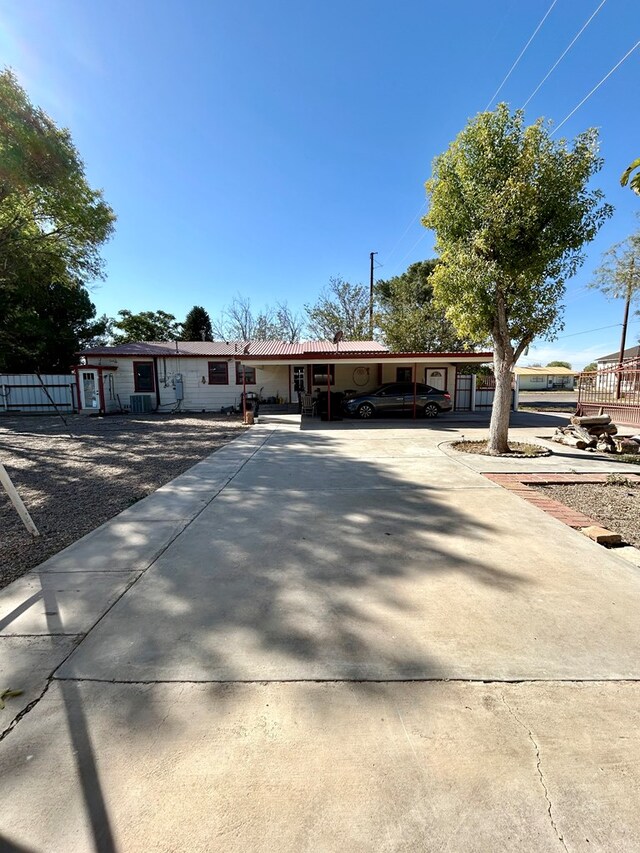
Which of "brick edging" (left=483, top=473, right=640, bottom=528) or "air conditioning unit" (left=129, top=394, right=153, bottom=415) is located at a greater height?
"air conditioning unit" (left=129, top=394, right=153, bottom=415)

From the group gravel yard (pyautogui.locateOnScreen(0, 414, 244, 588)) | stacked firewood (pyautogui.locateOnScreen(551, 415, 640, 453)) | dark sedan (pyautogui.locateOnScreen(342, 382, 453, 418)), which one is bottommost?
gravel yard (pyautogui.locateOnScreen(0, 414, 244, 588))

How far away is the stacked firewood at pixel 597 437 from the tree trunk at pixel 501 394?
2327 millimetres

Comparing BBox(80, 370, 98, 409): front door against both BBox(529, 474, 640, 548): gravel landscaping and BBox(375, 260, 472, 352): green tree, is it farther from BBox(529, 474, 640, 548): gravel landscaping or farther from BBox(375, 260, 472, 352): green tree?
BBox(529, 474, 640, 548): gravel landscaping

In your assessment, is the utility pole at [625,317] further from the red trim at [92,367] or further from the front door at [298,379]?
the red trim at [92,367]

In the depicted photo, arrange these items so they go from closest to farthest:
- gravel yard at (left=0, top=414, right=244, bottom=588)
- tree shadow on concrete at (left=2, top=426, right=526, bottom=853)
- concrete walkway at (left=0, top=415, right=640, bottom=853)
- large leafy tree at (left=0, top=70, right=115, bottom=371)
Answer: concrete walkway at (left=0, top=415, right=640, bottom=853), tree shadow on concrete at (left=2, top=426, right=526, bottom=853), gravel yard at (left=0, top=414, right=244, bottom=588), large leafy tree at (left=0, top=70, right=115, bottom=371)

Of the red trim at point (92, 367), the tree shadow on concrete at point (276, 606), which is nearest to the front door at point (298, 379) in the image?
the red trim at point (92, 367)

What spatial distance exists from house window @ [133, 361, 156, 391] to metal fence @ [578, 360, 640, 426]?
1817cm

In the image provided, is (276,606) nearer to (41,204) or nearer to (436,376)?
(41,204)

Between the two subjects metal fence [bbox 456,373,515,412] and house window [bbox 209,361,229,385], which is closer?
house window [bbox 209,361,229,385]

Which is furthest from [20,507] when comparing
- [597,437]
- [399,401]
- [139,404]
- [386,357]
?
[139,404]

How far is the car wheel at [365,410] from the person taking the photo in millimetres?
16344

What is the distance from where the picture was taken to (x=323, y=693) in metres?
2.02

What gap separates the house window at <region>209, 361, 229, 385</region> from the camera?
66.9ft

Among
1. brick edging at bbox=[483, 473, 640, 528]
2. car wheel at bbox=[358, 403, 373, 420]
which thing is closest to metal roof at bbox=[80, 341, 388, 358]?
car wheel at bbox=[358, 403, 373, 420]
